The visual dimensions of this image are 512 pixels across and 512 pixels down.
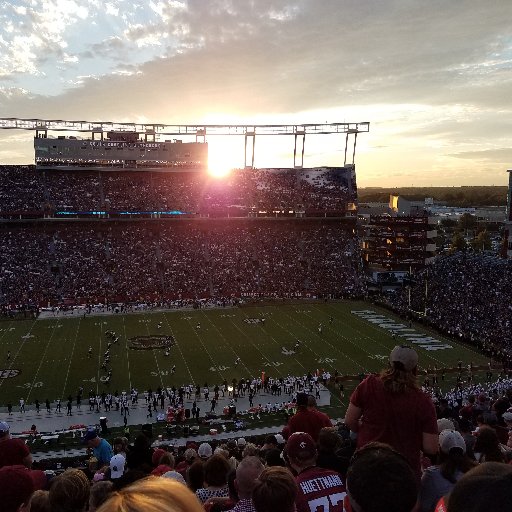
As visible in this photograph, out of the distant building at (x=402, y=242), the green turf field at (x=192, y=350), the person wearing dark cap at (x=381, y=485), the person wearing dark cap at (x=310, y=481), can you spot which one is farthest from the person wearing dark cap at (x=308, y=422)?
the distant building at (x=402, y=242)

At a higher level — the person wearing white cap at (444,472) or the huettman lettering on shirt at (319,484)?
the person wearing white cap at (444,472)

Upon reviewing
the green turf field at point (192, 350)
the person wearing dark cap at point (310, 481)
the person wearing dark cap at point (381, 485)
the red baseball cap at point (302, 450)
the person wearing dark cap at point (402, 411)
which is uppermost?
the person wearing dark cap at point (381, 485)

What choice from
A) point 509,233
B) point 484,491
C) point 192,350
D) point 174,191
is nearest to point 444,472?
point 484,491

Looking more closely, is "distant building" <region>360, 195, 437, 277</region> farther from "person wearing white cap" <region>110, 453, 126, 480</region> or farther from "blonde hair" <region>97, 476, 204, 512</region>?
"blonde hair" <region>97, 476, 204, 512</region>

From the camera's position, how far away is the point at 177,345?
31.1 meters

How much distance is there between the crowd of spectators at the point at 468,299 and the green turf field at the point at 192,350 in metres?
1.73

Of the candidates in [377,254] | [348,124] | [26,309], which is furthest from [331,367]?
[348,124]

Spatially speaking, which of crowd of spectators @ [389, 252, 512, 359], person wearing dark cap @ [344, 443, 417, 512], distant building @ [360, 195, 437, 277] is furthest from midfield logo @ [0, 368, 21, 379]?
distant building @ [360, 195, 437, 277]

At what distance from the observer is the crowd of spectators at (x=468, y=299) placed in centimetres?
3331

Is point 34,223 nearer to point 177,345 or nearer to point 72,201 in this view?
point 72,201

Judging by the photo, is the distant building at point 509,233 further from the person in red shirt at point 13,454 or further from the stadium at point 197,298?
the person in red shirt at point 13,454

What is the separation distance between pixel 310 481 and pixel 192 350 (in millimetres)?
26936

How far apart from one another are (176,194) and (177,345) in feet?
92.2

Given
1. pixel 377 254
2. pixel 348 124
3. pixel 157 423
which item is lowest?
pixel 157 423
